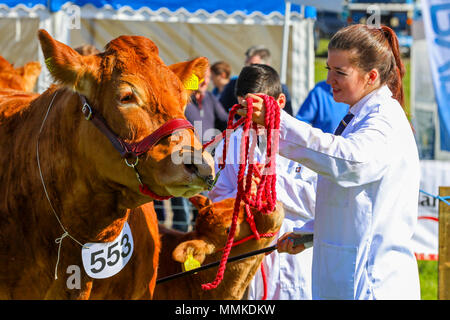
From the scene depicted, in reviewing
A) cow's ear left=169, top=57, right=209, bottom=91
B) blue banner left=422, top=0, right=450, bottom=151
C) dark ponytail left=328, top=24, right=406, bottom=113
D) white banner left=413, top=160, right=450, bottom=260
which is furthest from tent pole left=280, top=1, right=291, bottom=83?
dark ponytail left=328, top=24, right=406, bottom=113

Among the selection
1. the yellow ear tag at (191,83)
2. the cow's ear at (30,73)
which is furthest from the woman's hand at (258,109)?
the cow's ear at (30,73)

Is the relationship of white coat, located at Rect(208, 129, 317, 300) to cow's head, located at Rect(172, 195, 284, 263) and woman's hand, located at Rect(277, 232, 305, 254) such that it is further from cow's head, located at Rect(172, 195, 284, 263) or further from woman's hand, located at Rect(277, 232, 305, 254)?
woman's hand, located at Rect(277, 232, 305, 254)

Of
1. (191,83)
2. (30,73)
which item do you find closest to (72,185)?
(191,83)

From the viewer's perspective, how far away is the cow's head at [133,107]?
2604 mm

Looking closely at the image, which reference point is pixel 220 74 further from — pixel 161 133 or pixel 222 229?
pixel 161 133

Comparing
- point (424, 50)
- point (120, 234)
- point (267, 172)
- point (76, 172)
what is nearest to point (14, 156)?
point (76, 172)

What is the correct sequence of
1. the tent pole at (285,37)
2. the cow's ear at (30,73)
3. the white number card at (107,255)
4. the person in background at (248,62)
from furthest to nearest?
the tent pole at (285,37), the person in background at (248,62), the cow's ear at (30,73), the white number card at (107,255)

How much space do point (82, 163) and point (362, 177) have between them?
1275 mm

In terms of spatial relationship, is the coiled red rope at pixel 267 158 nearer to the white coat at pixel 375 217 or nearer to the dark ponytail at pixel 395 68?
the white coat at pixel 375 217

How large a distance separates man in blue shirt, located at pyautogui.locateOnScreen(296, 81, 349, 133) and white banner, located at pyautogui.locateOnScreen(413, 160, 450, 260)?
1460 millimetres

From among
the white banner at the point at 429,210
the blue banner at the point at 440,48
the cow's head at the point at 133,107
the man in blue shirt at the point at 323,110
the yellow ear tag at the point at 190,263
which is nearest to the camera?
the cow's head at the point at 133,107

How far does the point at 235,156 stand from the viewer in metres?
4.17
